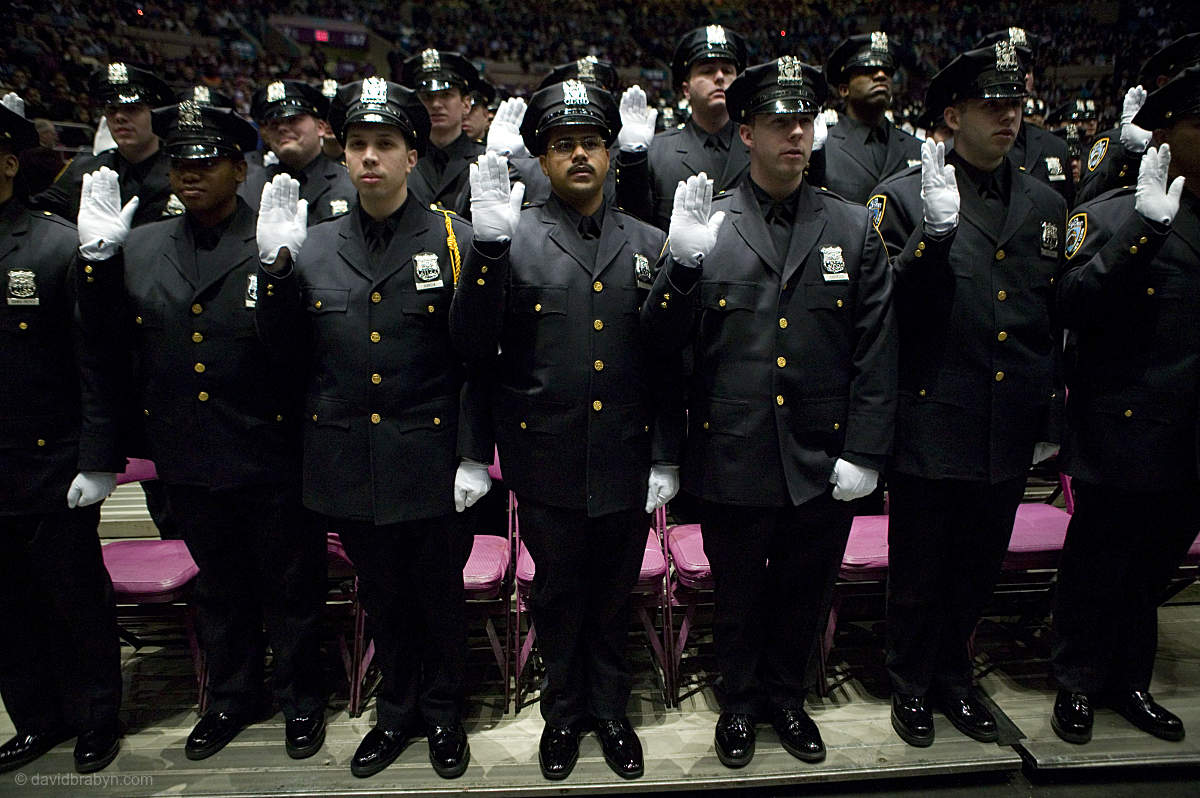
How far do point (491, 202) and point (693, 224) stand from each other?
23.3 inches

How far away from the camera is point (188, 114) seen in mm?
2553

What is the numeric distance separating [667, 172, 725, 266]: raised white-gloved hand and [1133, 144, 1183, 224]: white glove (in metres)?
1.40

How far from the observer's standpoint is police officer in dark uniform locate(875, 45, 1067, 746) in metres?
2.51

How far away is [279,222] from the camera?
2.35 metres

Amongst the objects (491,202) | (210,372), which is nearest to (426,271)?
(491,202)


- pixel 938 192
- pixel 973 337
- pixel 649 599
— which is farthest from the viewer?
pixel 649 599

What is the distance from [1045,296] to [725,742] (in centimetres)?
193

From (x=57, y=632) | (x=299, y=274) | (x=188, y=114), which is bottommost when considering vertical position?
(x=57, y=632)

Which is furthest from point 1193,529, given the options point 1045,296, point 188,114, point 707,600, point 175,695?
point 175,695

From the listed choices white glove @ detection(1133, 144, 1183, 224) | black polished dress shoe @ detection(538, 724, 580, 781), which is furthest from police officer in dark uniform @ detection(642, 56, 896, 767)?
black polished dress shoe @ detection(538, 724, 580, 781)

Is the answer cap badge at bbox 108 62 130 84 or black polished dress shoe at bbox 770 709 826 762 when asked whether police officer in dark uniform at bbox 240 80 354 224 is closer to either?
cap badge at bbox 108 62 130 84

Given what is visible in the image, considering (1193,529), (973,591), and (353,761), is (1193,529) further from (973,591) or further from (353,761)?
(353,761)

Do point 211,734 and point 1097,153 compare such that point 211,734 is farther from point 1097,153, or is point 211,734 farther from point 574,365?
point 1097,153

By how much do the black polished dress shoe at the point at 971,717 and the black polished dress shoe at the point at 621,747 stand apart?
1.21 meters
